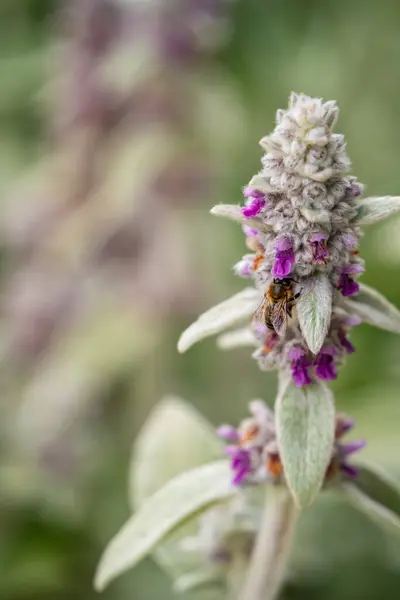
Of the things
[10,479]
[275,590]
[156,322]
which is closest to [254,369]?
[156,322]

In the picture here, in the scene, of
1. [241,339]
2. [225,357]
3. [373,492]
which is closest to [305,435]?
[241,339]

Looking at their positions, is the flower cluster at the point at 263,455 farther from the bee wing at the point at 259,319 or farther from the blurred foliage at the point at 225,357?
the blurred foliage at the point at 225,357

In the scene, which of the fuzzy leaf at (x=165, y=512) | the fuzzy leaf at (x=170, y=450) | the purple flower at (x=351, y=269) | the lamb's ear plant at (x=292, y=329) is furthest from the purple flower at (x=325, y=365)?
the fuzzy leaf at (x=170, y=450)

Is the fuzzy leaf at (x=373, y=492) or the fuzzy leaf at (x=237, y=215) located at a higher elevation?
the fuzzy leaf at (x=237, y=215)

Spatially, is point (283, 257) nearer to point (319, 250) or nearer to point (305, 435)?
point (319, 250)

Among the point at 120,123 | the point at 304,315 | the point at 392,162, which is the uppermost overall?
the point at 120,123

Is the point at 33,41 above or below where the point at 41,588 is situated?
above

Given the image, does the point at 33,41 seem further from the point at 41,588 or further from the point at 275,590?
the point at 275,590
